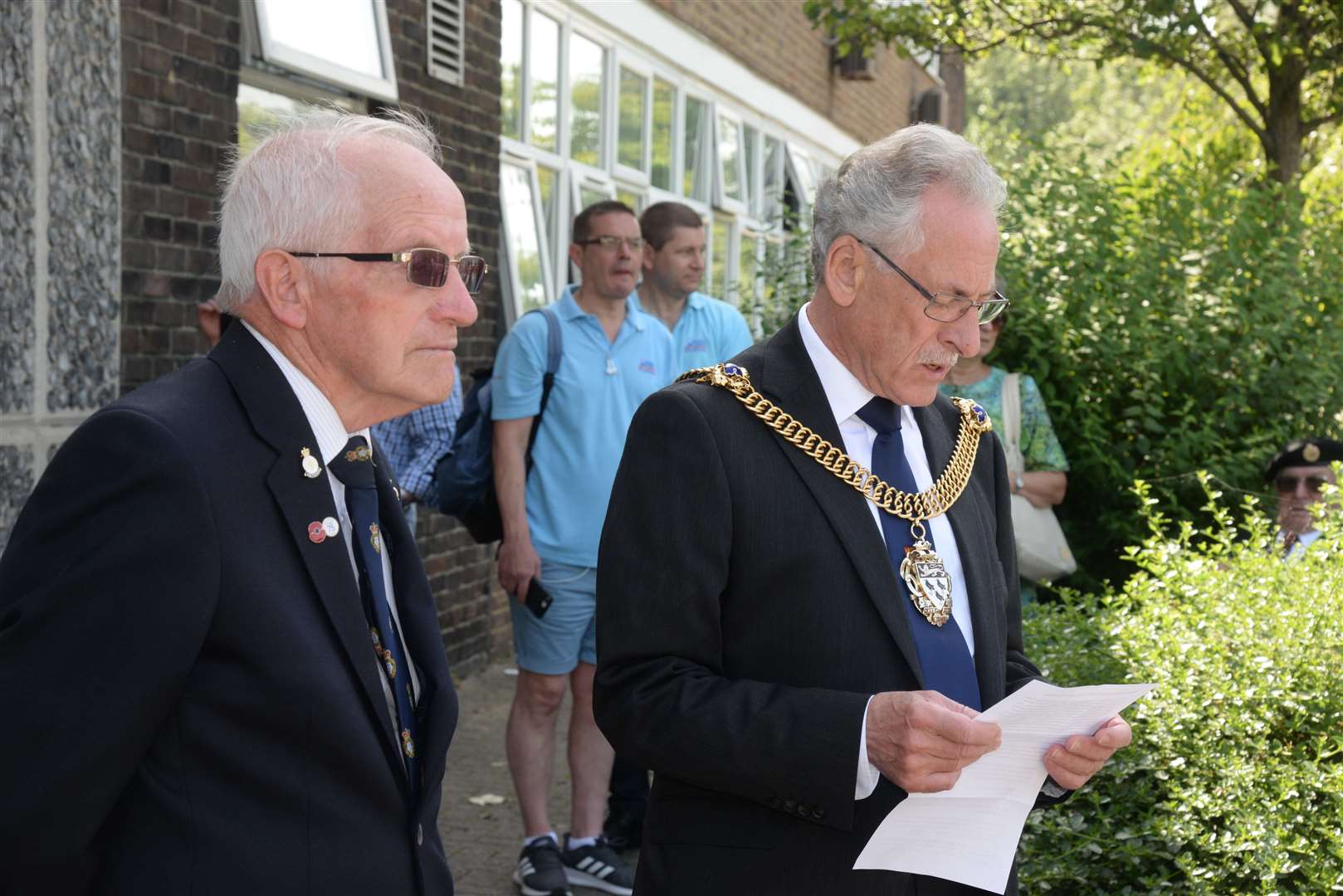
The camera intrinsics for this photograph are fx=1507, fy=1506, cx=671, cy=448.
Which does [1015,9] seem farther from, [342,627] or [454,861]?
[342,627]

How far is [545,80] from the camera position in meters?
9.69

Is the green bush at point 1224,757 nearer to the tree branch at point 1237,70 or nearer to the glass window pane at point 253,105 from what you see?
the glass window pane at point 253,105

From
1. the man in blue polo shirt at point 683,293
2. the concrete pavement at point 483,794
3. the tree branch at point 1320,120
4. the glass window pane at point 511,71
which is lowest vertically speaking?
the concrete pavement at point 483,794

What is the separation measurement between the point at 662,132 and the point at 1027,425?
684 cm

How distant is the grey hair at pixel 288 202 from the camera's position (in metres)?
2.11

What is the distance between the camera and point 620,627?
2.34 meters

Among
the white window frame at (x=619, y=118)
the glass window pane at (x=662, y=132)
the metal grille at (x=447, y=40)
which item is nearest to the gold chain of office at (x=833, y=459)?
the metal grille at (x=447, y=40)

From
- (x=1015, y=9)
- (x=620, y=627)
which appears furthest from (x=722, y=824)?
(x=1015, y=9)

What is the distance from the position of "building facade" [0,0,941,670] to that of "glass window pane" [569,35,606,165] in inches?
0.9

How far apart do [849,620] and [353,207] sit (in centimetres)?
95

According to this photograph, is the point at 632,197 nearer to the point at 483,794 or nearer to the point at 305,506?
the point at 483,794

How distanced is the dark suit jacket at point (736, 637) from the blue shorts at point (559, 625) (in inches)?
110

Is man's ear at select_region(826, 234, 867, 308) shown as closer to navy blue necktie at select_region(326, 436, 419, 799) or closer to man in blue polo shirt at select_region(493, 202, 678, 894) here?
navy blue necktie at select_region(326, 436, 419, 799)

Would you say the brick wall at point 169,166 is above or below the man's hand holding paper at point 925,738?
above
